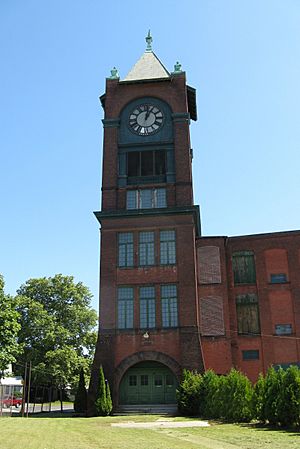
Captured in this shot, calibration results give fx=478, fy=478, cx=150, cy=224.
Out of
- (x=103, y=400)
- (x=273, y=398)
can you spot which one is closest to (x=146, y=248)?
(x=103, y=400)

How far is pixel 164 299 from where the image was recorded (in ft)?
99.1

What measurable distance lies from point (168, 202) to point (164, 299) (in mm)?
6647

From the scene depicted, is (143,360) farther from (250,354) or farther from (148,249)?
(250,354)

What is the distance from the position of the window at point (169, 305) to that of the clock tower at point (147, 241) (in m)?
0.06

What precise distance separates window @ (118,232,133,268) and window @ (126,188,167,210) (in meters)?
2.04

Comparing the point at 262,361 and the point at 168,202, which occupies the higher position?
the point at 168,202

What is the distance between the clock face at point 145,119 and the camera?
3466 centimetres

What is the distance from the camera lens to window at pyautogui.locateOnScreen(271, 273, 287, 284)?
111ft

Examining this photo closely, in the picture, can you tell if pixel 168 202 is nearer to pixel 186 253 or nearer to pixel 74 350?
pixel 186 253

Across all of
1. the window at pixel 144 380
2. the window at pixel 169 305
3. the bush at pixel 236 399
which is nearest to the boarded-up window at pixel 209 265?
the window at pixel 169 305

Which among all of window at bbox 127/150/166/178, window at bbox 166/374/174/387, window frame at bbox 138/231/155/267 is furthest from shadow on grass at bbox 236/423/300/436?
window at bbox 127/150/166/178

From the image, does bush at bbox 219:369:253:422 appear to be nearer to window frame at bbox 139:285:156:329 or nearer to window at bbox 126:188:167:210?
window frame at bbox 139:285:156:329

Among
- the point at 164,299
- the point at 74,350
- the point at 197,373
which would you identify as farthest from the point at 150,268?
the point at 74,350

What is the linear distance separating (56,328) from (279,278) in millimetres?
23482
